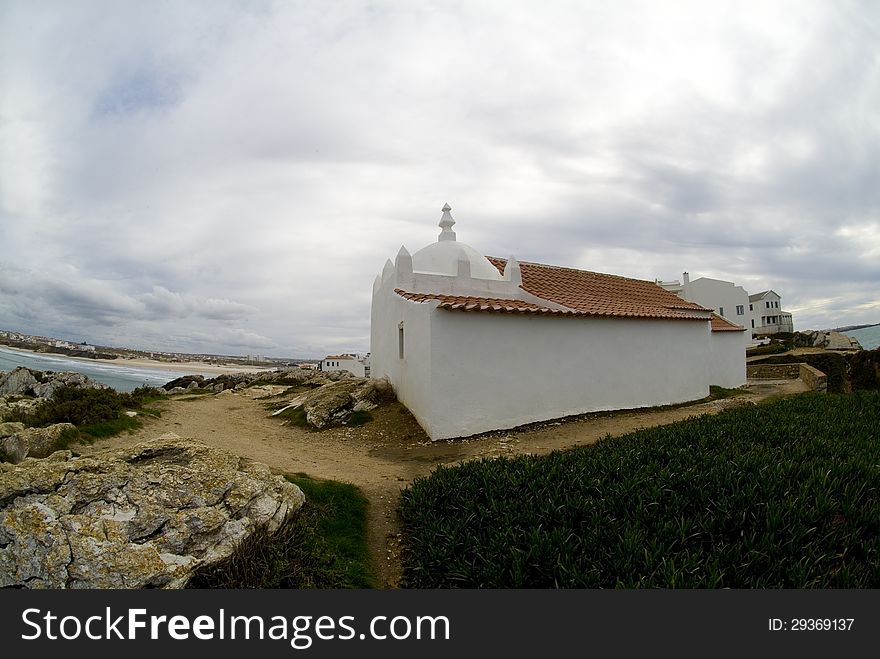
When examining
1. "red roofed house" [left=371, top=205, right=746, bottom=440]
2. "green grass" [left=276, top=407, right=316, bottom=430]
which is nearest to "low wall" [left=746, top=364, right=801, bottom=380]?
"red roofed house" [left=371, top=205, right=746, bottom=440]

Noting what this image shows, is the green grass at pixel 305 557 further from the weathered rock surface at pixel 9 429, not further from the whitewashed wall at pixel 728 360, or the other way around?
the whitewashed wall at pixel 728 360

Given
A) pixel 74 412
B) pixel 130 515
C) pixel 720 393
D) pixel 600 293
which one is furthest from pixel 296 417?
pixel 720 393

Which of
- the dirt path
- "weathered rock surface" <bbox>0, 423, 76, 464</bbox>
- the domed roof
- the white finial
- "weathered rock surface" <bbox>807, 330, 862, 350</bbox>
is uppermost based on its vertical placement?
the white finial

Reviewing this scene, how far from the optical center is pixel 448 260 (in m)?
14.0

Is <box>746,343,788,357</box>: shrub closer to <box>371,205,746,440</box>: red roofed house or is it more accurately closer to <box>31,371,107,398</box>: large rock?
<box>371,205,746,440</box>: red roofed house

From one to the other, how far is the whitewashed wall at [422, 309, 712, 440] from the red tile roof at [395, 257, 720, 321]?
27 cm

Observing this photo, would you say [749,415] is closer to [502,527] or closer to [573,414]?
[573,414]

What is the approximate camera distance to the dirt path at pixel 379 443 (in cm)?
665

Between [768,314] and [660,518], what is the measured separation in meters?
65.1

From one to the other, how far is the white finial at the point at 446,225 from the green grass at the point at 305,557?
11.0 m

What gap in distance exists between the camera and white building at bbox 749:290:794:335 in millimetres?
55250

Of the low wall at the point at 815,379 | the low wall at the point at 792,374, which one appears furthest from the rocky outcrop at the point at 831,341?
the low wall at the point at 815,379

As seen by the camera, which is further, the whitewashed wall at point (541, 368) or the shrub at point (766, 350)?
the shrub at point (766, 350)

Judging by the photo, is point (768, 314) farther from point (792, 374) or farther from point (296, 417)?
point (296, 417)
